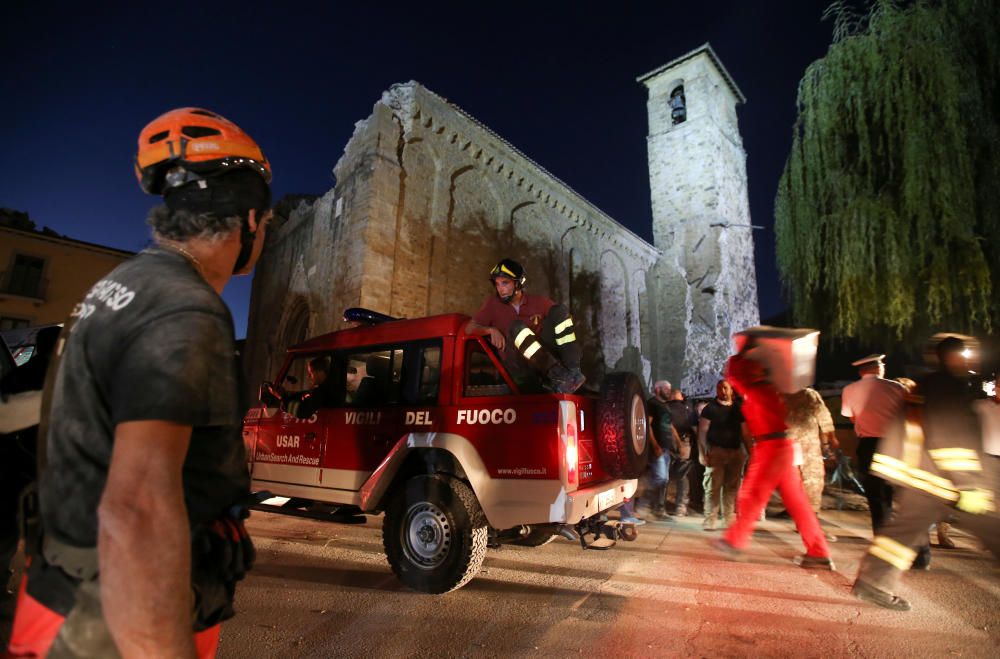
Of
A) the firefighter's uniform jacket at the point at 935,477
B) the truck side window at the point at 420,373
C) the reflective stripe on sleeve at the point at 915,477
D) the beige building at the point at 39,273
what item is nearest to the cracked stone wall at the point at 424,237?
the truck side window at the point at 420,373

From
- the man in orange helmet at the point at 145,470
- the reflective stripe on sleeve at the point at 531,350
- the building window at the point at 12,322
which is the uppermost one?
the building window at the point at 12,322

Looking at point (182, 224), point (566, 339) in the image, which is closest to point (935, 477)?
point (566, 339)

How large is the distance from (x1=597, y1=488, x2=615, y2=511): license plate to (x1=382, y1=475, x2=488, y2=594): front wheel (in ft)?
3.08

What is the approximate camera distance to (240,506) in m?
1.19

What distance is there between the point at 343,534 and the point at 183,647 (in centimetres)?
554

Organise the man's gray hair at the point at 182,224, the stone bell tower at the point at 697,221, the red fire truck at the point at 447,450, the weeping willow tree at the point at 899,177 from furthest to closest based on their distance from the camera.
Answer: the stone bell tower at the point at 697,221, the weeping willow tree at the point at 899,177, the red fire truck at the point at 447,450, the man's gray hair at the point at 182,224

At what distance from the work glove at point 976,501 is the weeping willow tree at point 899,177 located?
6.32 m

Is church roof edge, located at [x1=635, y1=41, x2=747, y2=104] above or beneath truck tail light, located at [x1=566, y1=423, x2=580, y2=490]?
above

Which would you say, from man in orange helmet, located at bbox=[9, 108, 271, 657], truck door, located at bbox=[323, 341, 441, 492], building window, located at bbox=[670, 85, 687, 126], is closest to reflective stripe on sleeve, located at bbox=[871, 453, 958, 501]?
truck door, located at bbox=[323, 341, 441, 492]

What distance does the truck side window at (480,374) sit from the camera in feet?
13.2

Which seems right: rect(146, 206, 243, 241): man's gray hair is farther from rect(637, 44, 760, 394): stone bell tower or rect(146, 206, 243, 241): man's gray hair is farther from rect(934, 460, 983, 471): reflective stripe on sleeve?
rect(637, 44, 760, 394): stone bell tower

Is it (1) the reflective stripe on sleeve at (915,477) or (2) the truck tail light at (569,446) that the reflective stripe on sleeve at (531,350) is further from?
(1) the reflective stripe on sleeve at (915,477)

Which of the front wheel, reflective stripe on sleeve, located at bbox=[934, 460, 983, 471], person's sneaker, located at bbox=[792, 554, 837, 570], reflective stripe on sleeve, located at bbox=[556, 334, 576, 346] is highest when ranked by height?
reflective stripe on sleeve, located at bbox=[556, 334, 576, 346]

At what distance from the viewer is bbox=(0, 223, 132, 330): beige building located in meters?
21.5
